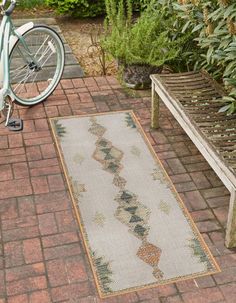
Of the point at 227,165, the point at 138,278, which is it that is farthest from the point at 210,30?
the point at 138,278

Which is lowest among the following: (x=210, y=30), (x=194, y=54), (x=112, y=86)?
(x=112, y=86)

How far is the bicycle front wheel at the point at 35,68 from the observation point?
5055 millimetres

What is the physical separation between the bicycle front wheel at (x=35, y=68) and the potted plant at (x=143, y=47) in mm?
602

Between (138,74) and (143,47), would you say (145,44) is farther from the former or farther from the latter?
(138,74)

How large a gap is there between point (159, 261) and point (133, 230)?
1.18 feet

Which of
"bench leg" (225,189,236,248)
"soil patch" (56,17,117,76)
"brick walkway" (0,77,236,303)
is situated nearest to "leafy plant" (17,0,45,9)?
Answer: "soil patch" (56,17,117,76)

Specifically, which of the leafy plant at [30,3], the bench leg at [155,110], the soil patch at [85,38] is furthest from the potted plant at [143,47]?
the leafy plant at [30,3]

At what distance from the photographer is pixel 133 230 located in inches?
144

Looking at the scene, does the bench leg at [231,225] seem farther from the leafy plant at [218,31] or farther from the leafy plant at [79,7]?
the leafy plant at [79,7]

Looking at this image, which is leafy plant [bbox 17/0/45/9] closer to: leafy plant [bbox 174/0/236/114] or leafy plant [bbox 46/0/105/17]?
leafy plant [bbox 46/0/105/17]

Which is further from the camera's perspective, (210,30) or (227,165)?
(210,30)

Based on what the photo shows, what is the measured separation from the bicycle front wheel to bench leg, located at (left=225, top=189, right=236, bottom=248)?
250 centimetres

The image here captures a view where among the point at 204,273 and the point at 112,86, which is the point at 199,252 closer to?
the point at 204,273

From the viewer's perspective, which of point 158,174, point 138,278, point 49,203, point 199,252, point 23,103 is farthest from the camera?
point 23,103
